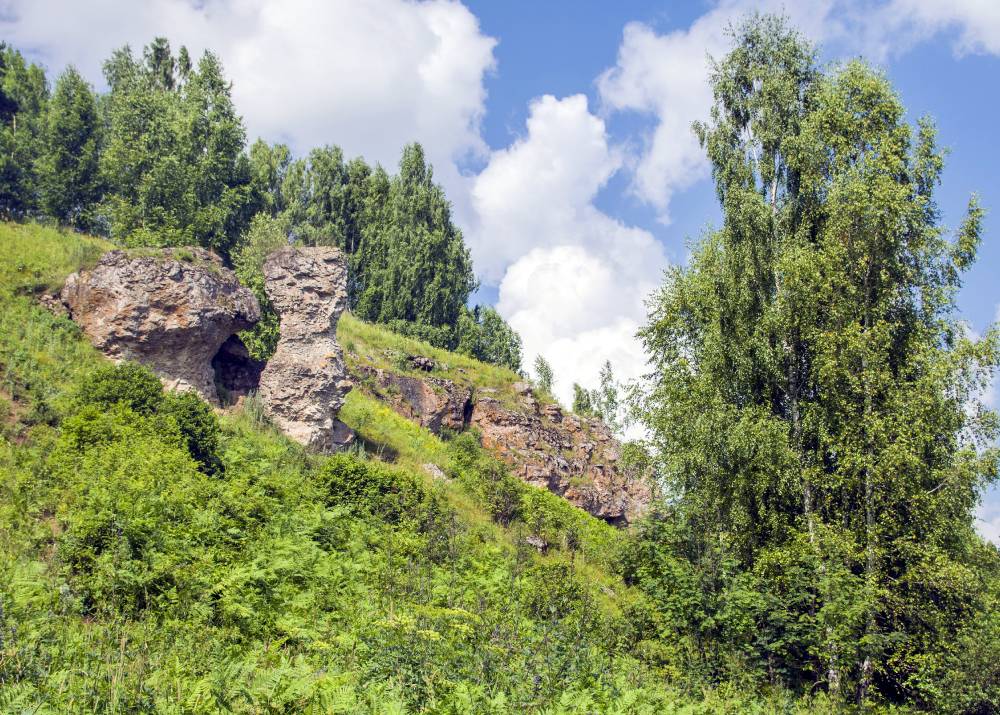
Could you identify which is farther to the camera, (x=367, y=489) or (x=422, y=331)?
(x=422, y=331)

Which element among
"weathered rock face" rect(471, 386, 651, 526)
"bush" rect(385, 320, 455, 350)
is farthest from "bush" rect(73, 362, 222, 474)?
"bush" rect(385, 320, 455, 350)

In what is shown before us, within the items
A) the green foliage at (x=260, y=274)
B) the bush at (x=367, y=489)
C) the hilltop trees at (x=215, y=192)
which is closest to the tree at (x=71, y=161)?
the hilltop trees at (x=215, y=192)

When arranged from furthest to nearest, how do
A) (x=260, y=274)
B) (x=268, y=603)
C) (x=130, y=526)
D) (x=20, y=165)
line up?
(x=20, y=165)
(x=260, y=274)
(x=130, y=526)
(x=268, y=603)

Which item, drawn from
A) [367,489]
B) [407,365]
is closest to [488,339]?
[407,365]

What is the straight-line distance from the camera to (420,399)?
33.2 m

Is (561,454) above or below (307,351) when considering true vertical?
above

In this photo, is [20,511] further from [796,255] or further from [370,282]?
[370,282]

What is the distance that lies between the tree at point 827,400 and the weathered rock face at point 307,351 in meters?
10.8

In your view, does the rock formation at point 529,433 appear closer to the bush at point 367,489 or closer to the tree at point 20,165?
the bush at point 367,489

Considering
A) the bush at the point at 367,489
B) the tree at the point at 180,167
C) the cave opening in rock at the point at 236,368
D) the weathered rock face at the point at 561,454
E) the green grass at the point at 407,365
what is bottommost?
the bush at the point at 367,489

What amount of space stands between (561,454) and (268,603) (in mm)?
27984

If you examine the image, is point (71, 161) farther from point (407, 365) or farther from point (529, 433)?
point (529, 433)

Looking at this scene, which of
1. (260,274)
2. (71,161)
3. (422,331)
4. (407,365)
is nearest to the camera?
(260,274)

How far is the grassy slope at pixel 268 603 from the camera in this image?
595cm
